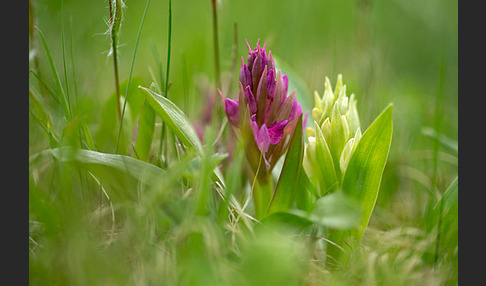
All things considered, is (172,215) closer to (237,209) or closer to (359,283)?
(237,209)

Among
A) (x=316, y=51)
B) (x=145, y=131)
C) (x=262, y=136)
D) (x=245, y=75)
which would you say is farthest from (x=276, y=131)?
(x=316, y=51)

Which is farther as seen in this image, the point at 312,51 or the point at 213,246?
the point at 312,51

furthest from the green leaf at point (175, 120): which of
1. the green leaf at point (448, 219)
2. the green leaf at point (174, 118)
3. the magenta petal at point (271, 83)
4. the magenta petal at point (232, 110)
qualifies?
the green leaf at point (448, 219)

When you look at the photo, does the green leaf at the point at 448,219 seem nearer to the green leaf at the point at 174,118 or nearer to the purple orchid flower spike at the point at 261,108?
the purple orchid flower spike at the point at 261,108

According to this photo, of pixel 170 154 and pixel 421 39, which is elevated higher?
pixel 421 39

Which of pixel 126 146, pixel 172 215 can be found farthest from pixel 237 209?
pixel 126 146

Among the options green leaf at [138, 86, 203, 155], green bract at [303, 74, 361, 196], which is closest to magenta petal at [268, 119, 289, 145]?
green bract at [303, 74, 361, 196]
